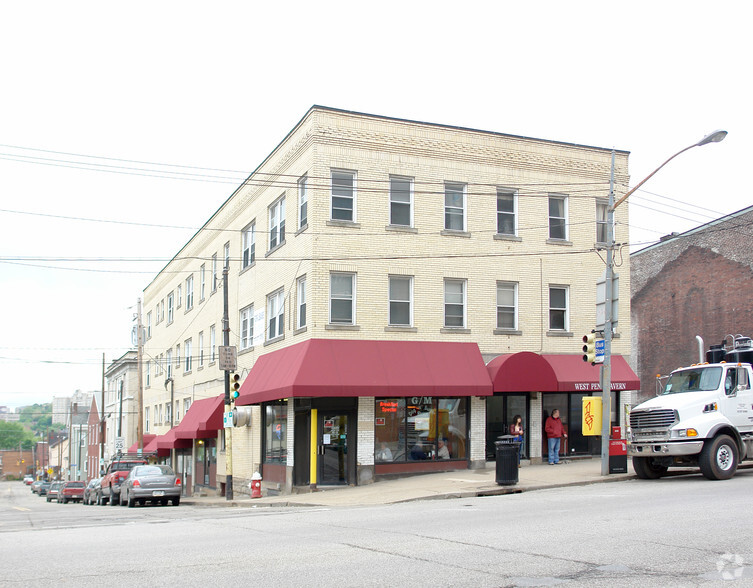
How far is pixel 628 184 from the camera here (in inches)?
1180

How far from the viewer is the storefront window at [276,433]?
2658 cm

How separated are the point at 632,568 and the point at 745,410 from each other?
12.1 m

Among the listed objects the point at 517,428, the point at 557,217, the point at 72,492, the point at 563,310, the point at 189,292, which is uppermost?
the point at 557,217

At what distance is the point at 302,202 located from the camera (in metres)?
26.8

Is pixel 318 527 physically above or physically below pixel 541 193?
below

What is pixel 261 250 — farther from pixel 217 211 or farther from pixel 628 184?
pixel 628 184

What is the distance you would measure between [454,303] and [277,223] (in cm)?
714

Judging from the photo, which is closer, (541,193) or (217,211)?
(541,193)

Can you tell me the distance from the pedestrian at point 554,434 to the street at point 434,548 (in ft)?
35.6

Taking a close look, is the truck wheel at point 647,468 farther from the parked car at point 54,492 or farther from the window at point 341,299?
the parked car at point 54,492

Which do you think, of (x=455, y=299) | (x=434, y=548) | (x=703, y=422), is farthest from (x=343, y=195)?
(x=434, y=548)

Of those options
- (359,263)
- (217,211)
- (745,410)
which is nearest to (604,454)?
(745,410)

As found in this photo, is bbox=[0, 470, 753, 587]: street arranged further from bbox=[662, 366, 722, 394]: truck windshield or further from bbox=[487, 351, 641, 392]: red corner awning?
bbox=[487, 351, 641, 392]: red corner awning

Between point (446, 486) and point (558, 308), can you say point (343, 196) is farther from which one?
point (446, 486)
